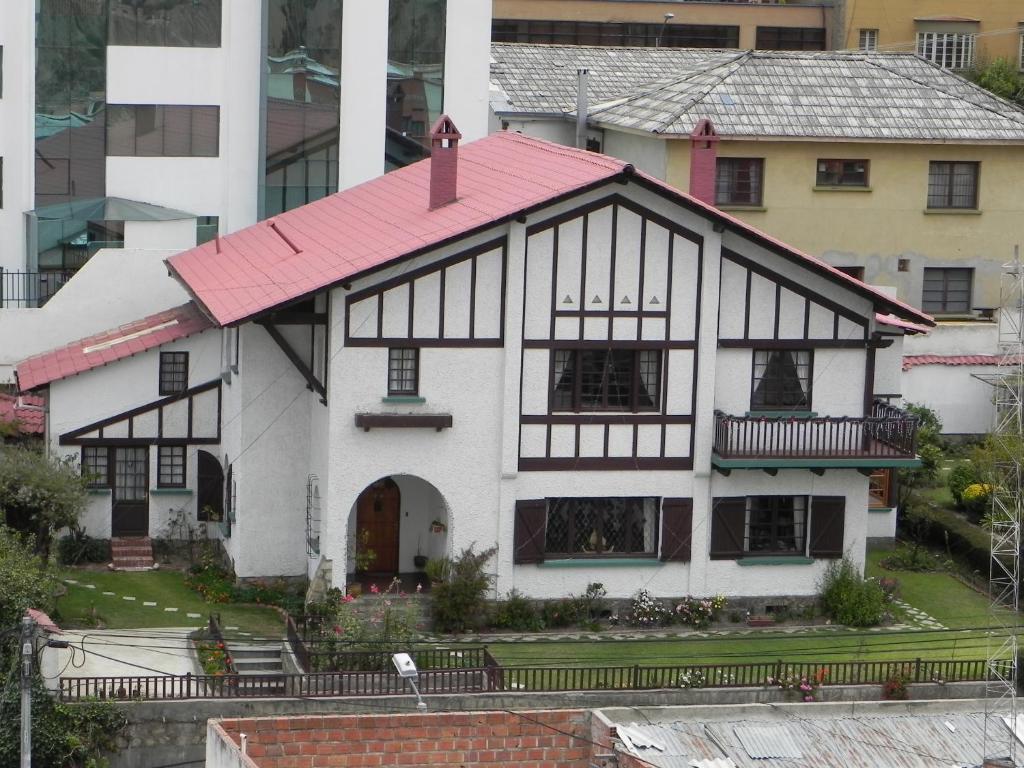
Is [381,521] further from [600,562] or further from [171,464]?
[171,464]

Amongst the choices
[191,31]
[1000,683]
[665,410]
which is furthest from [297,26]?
[1000,683]

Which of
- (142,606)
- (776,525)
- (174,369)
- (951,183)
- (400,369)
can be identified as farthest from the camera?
(951,183)

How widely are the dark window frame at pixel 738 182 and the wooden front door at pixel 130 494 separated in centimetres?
1917

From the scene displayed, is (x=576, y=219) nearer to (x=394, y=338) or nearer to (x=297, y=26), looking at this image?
(x=394, y=338)

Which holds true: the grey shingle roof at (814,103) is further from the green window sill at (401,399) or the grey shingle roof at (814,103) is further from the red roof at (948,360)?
the green window sill at (401,399)

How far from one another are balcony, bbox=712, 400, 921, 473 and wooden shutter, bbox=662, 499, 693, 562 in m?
1.03

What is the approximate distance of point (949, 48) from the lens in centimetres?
7831

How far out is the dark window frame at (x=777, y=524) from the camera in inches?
1626

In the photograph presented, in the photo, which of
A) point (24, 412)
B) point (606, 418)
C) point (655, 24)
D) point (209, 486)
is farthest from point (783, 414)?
point (655, 24)

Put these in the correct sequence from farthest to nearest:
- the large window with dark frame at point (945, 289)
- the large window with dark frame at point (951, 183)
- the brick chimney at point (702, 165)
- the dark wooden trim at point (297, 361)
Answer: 1. the large window with dark frame at point (945, 289)
2. the large window with dark frame at point (951, 183)
3. the brick chimney at point (702, 165)
4. the dark wooden trim at point (297, 361)

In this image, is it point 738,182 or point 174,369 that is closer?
point 174,369

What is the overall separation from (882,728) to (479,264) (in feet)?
35.3

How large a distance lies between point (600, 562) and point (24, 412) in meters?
14.1

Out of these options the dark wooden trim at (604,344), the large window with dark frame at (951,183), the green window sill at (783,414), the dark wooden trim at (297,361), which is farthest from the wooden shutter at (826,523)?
the large window with dark frame at (951,183)
